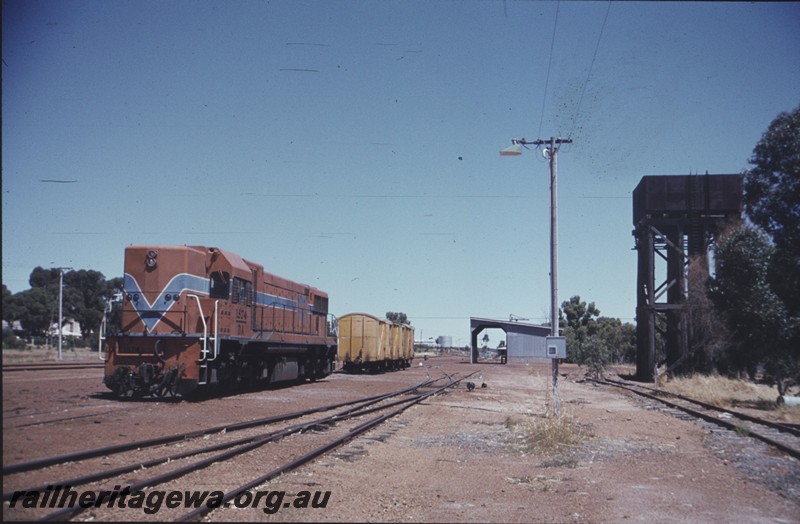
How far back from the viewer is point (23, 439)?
404 inches

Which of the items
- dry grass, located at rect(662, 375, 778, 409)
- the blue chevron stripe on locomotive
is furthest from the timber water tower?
the blue chevron stripe on locomotive

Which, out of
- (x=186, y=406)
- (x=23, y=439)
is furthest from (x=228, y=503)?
(x=186, y=406)

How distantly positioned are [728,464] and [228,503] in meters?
8.59

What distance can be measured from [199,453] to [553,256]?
998 centimetres

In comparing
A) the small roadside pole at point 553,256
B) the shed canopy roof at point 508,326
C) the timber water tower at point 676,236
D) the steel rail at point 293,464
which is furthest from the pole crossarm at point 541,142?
the shed canopy roof at point 508,326

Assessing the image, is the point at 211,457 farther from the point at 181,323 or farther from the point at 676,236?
the point at 676,236

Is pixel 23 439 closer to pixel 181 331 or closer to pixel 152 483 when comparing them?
pixel 152 483

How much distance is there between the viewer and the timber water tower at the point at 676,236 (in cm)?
3678

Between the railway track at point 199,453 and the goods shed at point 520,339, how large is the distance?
2176 inches

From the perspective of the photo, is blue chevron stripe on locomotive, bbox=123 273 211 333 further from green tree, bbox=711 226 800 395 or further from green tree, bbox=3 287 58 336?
green tree, bbox=3 287 58 336

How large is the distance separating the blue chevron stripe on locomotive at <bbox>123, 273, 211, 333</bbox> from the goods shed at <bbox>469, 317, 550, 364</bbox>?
53.5 m

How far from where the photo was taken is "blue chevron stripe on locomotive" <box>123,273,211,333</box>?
1711 cm

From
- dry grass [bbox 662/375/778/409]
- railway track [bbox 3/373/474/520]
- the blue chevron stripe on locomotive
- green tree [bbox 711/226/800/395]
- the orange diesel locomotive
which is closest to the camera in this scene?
railway track [bbox 3/373/474/520]

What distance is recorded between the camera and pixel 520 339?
235ft
